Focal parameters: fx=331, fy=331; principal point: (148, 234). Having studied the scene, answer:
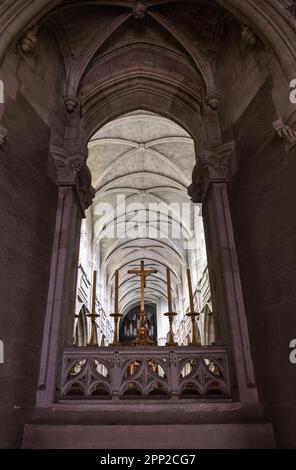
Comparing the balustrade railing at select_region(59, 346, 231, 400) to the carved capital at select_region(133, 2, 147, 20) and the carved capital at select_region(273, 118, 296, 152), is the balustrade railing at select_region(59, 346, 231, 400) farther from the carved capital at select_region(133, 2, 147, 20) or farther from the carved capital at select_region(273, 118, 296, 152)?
the carved capital at select_region(133, 2, 147, 20)

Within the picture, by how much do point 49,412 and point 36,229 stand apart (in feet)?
7.37

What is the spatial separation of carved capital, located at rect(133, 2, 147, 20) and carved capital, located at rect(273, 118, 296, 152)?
146 inches

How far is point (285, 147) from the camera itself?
3.95 m

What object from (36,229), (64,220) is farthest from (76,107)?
(36,229)

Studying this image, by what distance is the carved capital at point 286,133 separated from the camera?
149 inches

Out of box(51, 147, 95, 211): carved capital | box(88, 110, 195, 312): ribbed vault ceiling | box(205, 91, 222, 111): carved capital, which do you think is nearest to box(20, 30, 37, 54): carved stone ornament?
box(51, 147, 95, 211): carved capital

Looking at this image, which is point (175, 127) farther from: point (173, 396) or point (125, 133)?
point (173, 396)

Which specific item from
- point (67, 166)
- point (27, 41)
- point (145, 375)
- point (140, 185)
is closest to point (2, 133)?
point (67, 166)

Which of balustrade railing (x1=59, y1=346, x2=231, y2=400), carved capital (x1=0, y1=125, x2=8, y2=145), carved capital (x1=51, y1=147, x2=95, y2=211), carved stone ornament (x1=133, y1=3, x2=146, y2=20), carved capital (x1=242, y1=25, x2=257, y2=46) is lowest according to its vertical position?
balustrade railing (x1=59, y1=346, x2=231, y2=400)

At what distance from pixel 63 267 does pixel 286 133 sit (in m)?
3.30

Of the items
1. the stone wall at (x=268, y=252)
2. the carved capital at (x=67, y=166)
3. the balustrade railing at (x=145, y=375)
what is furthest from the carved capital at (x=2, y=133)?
the stone wall at (x=268, y=252)

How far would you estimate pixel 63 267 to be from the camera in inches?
181

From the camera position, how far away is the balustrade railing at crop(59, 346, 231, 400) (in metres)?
4.04

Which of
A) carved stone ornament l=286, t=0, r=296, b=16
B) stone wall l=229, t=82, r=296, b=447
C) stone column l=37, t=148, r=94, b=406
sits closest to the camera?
stone wall l=229, t=82, r=296, b=447
